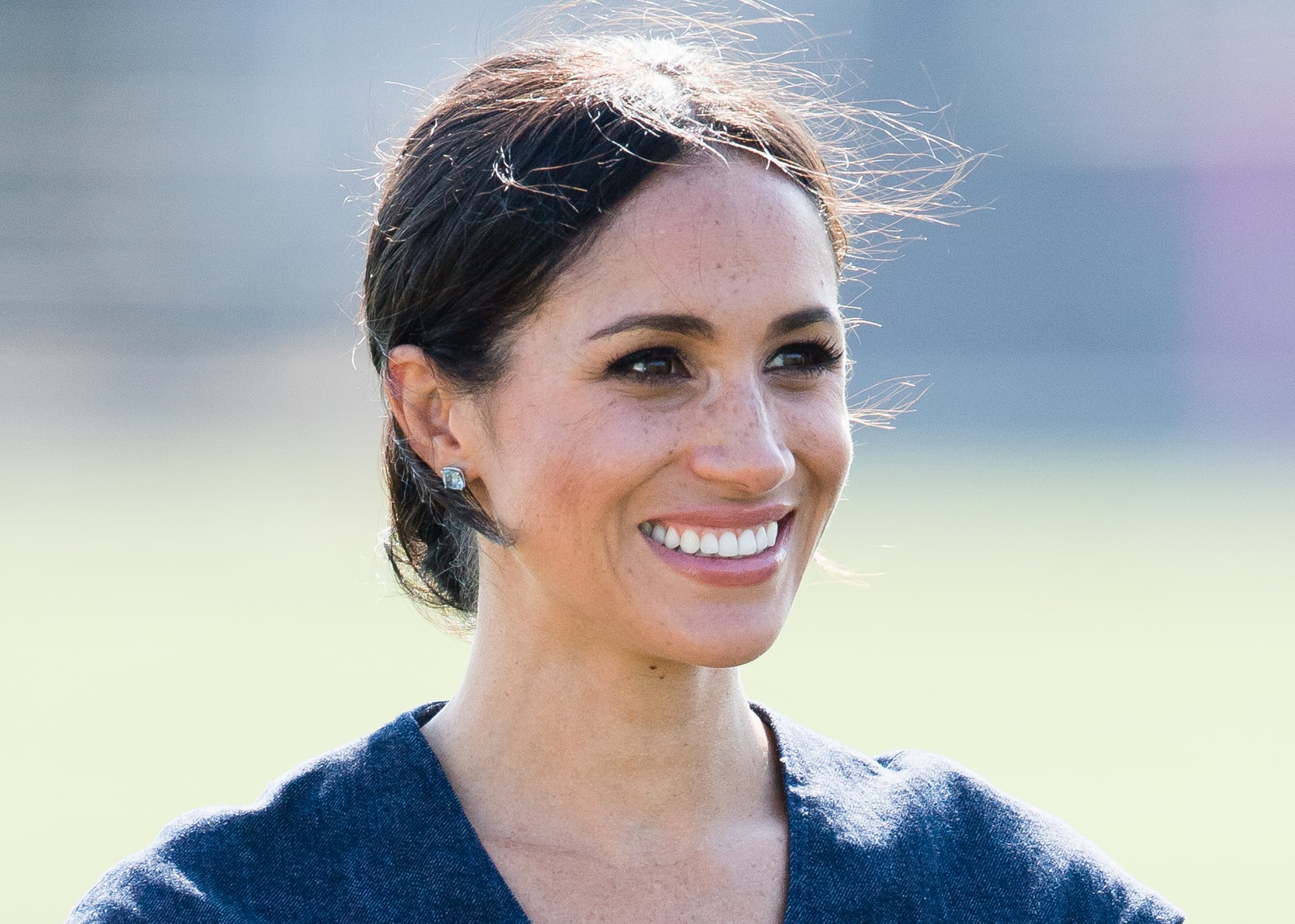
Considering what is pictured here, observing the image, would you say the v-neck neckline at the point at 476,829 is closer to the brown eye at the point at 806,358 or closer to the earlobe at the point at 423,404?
the earlobe at the point at 423,404

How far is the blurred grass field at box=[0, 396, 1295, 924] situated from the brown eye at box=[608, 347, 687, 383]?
128cm

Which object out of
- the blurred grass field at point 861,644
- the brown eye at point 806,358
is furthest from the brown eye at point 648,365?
the blurred grass field at point 861,644

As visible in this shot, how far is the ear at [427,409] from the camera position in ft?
7.41

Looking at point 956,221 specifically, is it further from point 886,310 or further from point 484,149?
point 484,149

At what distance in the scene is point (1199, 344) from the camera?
20547 mm

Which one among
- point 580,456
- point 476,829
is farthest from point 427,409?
point 476,829

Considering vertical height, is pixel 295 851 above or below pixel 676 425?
below

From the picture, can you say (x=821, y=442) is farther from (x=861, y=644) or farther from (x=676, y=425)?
(x=861, y=644)

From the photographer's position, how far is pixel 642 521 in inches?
82.5

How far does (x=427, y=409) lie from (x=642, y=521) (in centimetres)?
39

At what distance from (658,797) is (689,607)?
298 millimetres

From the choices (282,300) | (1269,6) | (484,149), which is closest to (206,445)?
(282,300)

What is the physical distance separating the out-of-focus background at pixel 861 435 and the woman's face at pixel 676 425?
92 centimetres

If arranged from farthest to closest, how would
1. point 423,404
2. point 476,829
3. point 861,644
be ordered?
point 861,644 < point 423,404 < point 476,829
